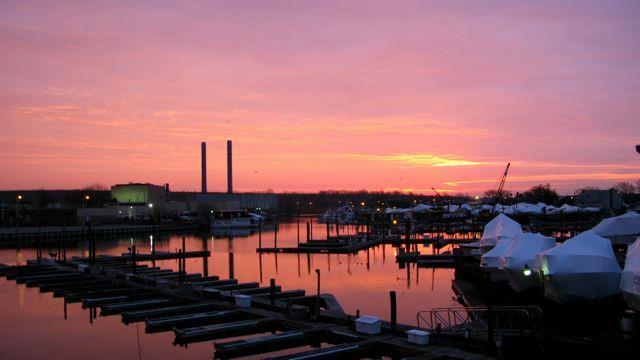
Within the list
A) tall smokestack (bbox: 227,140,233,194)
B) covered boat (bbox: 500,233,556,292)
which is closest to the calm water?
covered boat (bbox: 500,233,556,292)

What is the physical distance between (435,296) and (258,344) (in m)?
16.3

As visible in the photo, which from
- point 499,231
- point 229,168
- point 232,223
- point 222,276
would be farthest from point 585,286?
point 229,168

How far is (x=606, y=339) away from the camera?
53.2 ft

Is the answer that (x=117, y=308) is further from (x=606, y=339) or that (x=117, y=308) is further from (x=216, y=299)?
(x=606, y=339)

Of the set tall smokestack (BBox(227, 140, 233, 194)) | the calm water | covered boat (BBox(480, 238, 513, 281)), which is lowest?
the calm water

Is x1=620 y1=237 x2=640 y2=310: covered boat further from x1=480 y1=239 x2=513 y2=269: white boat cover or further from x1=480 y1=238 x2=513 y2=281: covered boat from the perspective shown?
Answer: x1=480 y1=239 x2=513 y2=269: white boat cover

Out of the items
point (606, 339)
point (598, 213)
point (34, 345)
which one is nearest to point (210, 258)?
point (34, 345)

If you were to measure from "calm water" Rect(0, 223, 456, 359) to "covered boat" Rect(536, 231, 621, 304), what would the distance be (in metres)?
6.34

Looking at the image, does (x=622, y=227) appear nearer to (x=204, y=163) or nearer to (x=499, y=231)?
(x=499, y=231)

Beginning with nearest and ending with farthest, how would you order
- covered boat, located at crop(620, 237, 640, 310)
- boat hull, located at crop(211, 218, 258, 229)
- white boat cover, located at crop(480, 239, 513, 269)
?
covered boat, located at crop(620, 237, 640, 310) < white boat cover, located at crop(480, 239, 513, 269) < boat hull, located at crop(211, 218, 258, 229)

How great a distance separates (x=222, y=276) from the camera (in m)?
43.1

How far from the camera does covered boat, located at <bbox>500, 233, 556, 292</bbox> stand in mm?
27688

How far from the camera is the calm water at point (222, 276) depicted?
22359 mm

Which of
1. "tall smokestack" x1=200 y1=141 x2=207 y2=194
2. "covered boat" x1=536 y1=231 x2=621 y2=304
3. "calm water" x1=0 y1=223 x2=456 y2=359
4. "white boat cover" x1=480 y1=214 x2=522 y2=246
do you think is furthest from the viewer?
"tall smokestack" x1=200 y1=141 x2=207 y2=194
